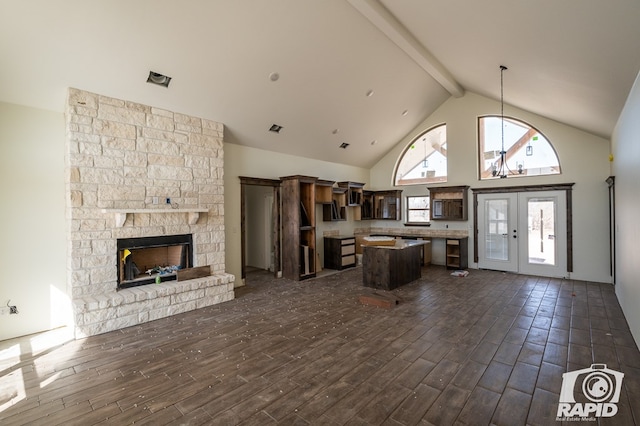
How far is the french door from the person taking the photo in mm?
6789

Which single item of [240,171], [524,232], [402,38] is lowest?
[524,232]

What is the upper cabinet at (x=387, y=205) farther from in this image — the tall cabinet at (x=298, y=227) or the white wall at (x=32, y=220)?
the white wall at (x=32, y=220)

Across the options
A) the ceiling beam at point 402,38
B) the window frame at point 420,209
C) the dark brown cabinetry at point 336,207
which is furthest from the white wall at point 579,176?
the dark brown cabinetry at point 336,207

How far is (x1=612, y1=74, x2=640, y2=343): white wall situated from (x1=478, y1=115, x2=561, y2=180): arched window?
92.5 inches

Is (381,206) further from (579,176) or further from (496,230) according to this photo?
(579,176)

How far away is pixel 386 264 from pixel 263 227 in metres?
3.61

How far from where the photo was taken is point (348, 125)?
716cm

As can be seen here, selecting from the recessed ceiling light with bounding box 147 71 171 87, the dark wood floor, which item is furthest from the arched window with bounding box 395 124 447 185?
the recessed ceiling light with bounding box 147 71 171 87

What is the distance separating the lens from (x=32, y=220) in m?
3.95

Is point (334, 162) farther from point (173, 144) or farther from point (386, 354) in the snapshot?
point (386, 354)

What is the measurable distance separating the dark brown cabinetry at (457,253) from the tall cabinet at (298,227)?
362cm

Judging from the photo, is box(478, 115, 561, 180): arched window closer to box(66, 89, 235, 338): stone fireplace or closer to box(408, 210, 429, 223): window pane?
box(408, 210, 429, 223): window pane

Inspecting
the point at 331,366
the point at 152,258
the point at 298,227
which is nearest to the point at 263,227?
the point at 298,227

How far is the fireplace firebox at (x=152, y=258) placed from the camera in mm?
4473
